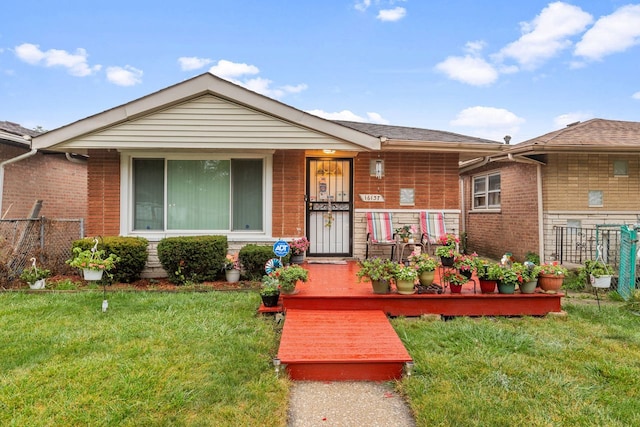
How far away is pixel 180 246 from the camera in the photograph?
Result: 583 cm

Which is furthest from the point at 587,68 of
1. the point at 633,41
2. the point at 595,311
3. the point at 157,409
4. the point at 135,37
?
the point at 157,409

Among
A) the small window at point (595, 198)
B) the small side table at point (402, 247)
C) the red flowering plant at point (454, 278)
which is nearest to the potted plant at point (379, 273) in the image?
the red flowering plant at point (454, 278)

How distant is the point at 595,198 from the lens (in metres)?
7.47

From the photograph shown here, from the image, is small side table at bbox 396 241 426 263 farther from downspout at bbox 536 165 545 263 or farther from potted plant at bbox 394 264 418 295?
downspout at bbox 536 165 545 263

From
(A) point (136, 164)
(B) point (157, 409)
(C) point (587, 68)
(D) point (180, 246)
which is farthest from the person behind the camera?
(C) point (587, 68)

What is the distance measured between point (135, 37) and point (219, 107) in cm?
957

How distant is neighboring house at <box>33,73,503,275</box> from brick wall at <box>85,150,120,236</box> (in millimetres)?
18

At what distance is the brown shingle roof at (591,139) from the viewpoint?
6992 mm

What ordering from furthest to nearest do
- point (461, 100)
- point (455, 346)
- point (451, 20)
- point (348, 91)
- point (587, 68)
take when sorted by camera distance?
point (348, 91)
point (461, 100)
point (587, 68)
point (451, 20)
point (455, 346)

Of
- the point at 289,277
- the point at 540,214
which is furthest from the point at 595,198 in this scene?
the point at 289,277

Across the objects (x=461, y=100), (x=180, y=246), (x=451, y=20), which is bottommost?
(x=180, y=246)

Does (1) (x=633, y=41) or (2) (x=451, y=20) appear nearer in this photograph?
(2) (x=451, y=20)

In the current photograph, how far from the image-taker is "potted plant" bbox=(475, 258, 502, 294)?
4391 millimetres

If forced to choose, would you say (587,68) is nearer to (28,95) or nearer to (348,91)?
(348,91)
